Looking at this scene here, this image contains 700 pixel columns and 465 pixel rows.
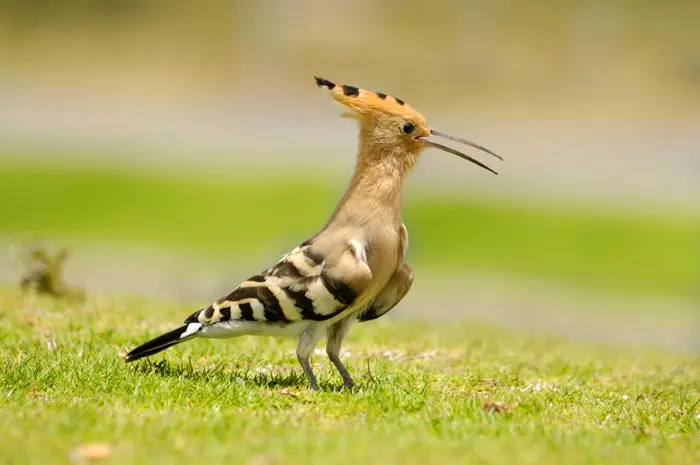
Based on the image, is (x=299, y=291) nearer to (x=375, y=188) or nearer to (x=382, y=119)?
(x=375, y=188)

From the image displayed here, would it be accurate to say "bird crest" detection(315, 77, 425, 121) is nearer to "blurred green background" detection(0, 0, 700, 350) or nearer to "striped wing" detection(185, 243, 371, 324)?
"striped wing" detection(185, 243, 371, 324)

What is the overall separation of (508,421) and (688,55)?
39.7 metres

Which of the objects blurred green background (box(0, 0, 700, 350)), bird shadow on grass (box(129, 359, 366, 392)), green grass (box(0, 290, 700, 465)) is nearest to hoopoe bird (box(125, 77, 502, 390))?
bird shadow on grass (box(129, 359, 366, 392))

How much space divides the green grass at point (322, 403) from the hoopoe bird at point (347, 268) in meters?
0.31

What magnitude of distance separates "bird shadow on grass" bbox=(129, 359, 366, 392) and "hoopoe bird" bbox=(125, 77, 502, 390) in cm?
12

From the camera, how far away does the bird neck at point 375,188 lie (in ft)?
23.1

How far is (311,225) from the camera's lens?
2105 centimetres

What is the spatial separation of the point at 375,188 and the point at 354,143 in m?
23.6

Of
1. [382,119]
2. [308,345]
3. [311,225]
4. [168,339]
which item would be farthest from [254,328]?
[311,225]

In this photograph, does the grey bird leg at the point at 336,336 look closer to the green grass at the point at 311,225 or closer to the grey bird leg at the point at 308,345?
the grey bird leg at the point at 308,345

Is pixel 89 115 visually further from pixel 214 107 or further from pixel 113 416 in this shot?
pixel 113 416

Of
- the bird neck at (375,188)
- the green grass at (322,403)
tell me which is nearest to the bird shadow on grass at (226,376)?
the green grass at (322,403)

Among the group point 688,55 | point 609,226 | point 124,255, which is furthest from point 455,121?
point 124,255

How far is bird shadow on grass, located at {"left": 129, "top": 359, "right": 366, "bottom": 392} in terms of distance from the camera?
701 centimetres
